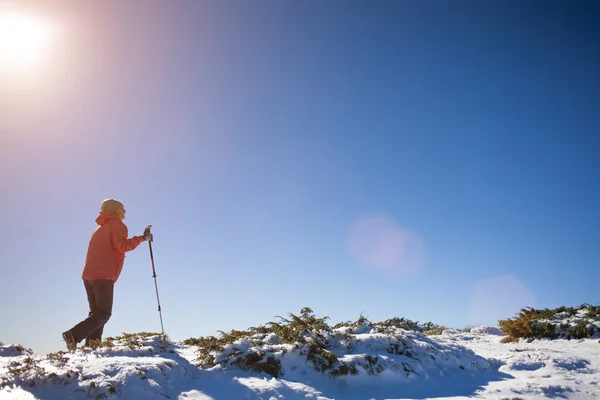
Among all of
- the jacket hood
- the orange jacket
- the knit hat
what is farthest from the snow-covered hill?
the knit hat

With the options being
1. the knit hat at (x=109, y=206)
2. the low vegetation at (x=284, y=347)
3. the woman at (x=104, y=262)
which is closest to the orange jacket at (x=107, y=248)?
the woman at (x=104, y=262)

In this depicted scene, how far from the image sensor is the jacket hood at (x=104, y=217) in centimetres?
945

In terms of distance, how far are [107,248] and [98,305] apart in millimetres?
1343

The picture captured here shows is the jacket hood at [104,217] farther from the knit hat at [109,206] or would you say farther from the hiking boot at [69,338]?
the hiking boot at [69,338]

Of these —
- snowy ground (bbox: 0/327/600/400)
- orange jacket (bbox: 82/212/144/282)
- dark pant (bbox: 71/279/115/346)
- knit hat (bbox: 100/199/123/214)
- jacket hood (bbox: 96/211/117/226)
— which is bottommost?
snowy ground (bbox: 0/327/600/400)

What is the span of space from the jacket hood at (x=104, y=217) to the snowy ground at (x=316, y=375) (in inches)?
128

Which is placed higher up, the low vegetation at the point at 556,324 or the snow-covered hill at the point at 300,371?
the low vegetation at the point at 556,324

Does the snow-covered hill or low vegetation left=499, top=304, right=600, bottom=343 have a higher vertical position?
low vegetation left=499, top=304, right=600, bottom=343

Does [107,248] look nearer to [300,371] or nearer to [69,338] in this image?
[69,338]

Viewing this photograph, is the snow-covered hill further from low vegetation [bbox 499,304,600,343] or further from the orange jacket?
low vegetation [bbox 499,304,600,343]

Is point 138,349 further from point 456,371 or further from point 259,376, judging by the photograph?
point 456,371

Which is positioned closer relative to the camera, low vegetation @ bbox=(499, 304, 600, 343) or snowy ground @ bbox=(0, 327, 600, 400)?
snowy ground @ bbox=(0, 327, 600, 400)

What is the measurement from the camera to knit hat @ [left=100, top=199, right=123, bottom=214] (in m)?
9.53

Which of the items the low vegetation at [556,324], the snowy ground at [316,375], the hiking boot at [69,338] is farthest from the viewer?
the low vegetation at [556,324]
